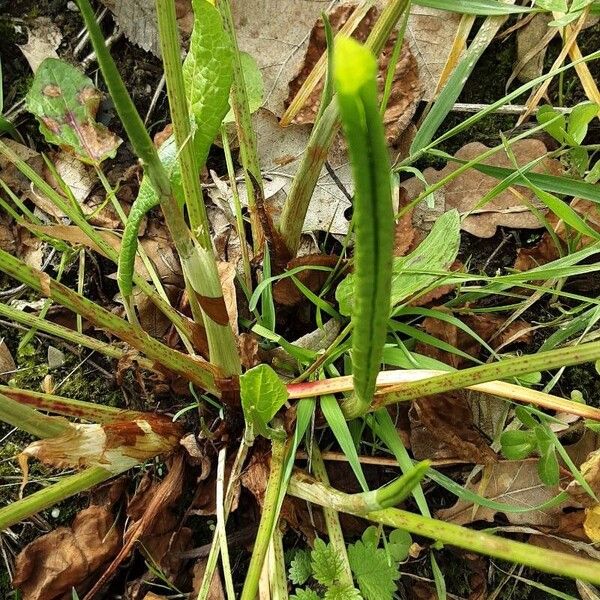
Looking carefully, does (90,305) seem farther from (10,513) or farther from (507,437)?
(507,437)

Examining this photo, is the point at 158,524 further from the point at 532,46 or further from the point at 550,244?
the point at 532,46

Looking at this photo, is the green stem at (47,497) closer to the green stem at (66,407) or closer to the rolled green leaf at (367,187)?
the green stem at (66,407)

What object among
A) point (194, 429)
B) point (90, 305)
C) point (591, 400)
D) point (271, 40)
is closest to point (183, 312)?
point (194, 429)

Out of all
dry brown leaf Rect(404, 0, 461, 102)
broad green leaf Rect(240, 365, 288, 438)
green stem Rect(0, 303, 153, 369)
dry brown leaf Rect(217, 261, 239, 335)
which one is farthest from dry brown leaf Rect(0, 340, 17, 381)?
dry brown leaf Rect(404, 0, 461, 102)

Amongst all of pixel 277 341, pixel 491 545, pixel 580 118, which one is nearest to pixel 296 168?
pixel 277 341

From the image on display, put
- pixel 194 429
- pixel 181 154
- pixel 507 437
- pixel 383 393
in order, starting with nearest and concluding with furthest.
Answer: pixel 181 154 < pixel 383 393 < pixel 507 437 < pixel 194 429
